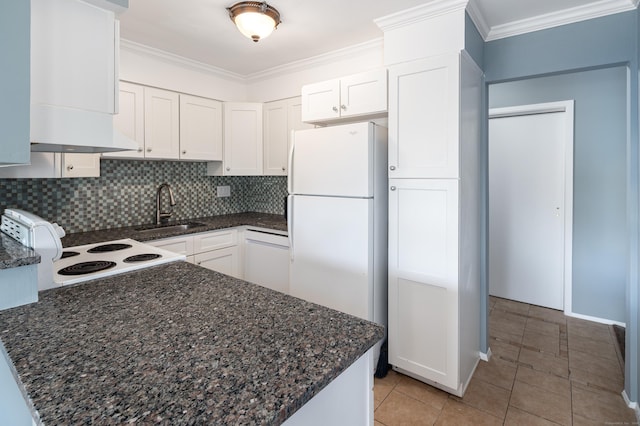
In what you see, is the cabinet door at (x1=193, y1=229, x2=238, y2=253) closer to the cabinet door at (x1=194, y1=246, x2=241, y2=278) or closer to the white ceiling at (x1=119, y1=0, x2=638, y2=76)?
the cabinet door at (x1=194, y1=246, x2=241, y2=278)

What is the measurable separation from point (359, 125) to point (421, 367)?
1.62 metres

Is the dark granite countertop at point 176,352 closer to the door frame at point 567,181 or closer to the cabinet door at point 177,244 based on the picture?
the cabinet door at point 177,244

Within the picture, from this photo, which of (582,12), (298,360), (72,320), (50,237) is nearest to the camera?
(298,360)

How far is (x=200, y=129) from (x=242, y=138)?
41 cm

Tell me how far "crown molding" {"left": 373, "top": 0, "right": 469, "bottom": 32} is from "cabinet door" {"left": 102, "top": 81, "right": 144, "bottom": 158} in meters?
1.92

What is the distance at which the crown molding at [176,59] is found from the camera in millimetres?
2662

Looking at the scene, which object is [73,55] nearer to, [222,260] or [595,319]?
[222,260]

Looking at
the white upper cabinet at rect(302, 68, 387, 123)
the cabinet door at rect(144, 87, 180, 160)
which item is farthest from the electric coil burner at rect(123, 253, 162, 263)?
the white upper cabinet at rect(302, 68, 387, 123)

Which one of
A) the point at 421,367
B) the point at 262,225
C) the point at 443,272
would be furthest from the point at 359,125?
the point at 421,367

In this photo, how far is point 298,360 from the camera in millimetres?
810

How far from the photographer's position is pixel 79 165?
2.38 m

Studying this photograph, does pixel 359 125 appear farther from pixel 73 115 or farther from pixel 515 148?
pixel 515 148

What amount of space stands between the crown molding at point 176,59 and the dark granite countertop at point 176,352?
7.09 feet

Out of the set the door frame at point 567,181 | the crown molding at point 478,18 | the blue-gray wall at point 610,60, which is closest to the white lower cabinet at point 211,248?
the crown molding at point 478,18
